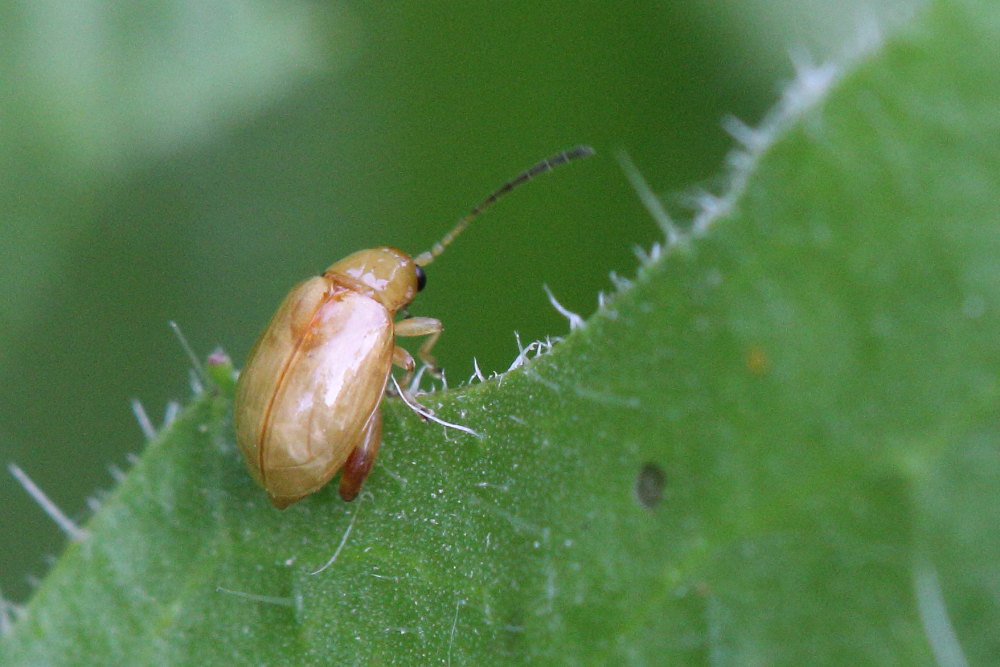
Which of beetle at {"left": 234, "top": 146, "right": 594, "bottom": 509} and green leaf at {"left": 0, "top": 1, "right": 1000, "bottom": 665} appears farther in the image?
beetle at {"left": 234, "top": 146, "right": 594, "bottom": 509}

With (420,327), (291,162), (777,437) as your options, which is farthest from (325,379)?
(291,162)

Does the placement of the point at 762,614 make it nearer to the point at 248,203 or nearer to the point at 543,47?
the point at 543,47

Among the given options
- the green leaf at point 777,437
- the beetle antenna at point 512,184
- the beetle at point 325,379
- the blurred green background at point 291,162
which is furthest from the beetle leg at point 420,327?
the green leaf at point 777,437

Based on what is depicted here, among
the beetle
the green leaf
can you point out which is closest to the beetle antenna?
the beetle

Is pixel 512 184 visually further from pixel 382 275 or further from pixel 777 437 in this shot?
pixel 777 437

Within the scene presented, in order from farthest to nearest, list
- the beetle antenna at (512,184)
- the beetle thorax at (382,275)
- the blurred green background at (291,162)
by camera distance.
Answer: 1. the blurred green background at (291,162)
2. the beetle thorax at (382,275)
3. the beetle antenna at (512,184)

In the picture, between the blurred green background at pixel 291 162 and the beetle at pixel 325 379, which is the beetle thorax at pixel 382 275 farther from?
the blurred green background at pixel 291 162

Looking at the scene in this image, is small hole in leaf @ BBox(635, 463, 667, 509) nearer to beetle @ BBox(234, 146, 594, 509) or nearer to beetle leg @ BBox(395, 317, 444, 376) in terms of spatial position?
beetle @ BBox(234, 146, 594, 509)
